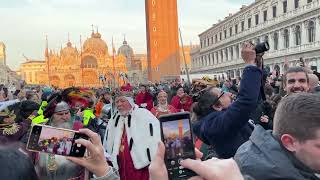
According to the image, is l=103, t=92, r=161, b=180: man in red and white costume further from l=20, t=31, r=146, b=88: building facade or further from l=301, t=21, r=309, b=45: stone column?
l=20, t=31, r=146, b=88: building facade

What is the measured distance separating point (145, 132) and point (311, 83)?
2.18 m

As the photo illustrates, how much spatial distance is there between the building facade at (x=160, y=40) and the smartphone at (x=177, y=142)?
52352mm

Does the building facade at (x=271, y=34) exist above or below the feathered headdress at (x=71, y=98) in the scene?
above

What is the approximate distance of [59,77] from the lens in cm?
10031

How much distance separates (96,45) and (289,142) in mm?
110611

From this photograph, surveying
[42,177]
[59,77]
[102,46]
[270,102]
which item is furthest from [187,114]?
[102,46]

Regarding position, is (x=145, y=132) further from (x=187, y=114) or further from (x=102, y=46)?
(x=102, y=46)

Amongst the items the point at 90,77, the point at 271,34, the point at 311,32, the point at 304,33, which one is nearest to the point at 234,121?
the point at 311,32

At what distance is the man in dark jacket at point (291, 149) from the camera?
1756mm

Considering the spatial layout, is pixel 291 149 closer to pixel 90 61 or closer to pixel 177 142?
pixel 177 142

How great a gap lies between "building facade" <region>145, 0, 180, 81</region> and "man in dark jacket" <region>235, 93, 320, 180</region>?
52449mm

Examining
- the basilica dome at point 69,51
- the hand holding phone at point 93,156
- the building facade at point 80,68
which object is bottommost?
the hand holding phone at point 93,156

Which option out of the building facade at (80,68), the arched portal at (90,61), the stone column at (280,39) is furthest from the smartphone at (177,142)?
the arched portal at (90,61)

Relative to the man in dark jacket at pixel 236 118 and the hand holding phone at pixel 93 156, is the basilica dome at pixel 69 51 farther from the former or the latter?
the hand holding phone at pixel 93 156
